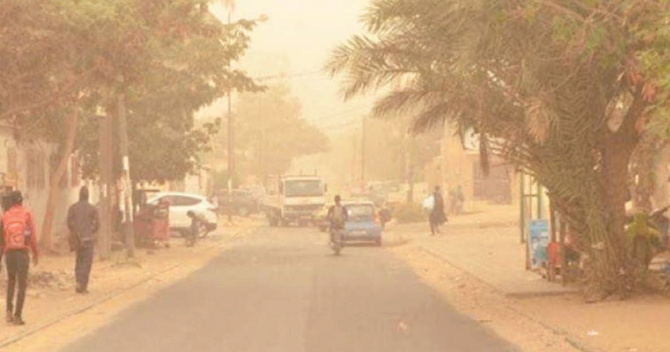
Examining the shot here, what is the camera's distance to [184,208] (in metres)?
55.9

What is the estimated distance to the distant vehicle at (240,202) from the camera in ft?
276

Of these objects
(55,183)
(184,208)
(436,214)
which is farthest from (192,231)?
(436,214)

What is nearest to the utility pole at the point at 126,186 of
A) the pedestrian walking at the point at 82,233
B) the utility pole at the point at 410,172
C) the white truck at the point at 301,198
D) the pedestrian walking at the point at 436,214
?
the pedestrian walking at the point at 82,233

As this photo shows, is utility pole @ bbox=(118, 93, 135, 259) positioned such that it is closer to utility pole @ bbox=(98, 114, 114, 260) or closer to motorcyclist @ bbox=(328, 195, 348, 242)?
utility pole @ bbox=(98, 114, 114, 260)

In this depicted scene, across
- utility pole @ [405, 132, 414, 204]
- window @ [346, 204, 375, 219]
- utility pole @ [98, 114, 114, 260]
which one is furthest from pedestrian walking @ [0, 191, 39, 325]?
utility pole @ [405, 132, 414, 204]

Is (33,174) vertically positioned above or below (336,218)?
above

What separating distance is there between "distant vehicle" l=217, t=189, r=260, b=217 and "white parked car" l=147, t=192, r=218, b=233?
26029 mm

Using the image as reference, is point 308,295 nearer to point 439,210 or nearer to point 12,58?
point 12,58

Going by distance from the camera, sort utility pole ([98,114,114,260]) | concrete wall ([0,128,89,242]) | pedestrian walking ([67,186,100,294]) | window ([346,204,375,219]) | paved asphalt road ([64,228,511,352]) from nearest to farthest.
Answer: paved asphalt road ([64,228,511,352]), pedestrian walking ([67,186,100,294]), utility pole ([98,114,114,260]), concrete wall ([0,128,89,242]), window ([346,204,375,219])

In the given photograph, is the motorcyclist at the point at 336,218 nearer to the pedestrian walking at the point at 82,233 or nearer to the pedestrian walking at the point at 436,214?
the pedestrian walking at the point at 436,214

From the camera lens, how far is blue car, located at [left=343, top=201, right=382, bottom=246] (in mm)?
47312

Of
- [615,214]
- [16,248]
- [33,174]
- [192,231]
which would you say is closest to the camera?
[16,248]

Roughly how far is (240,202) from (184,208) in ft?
96.6

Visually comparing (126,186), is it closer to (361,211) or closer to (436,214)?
(361,211)
